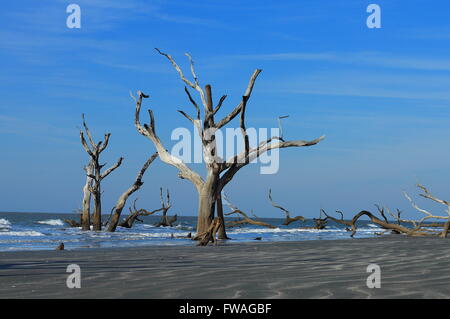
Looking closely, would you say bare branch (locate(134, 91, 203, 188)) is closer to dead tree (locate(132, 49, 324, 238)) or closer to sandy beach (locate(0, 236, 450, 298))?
dead tree (locate(132, 49, 324, 238))

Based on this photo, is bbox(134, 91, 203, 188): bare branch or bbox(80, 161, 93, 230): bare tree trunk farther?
bbox(80, 161, 93, 230): bare tree trunk

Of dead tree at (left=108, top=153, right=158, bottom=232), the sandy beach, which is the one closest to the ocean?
dead tree at (left=108, top=153, right=158, bottom=232)

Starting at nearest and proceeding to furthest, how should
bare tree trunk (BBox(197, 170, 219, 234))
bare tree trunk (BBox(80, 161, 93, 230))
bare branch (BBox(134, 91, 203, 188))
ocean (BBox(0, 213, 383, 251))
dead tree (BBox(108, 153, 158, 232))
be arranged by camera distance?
ocean (BBox(0, 213, 383, 251))
bare tree trunk (BBox(197, 170, 219, 234))
bare branch (BBox(134, 91, 203, 188))
dead tree (BBox(108, 153, 158, 232))
bare tree trunk (BBox(80, 161, 93, 230))

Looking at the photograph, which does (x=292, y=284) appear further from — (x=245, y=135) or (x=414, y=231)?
(x=414, y=231)

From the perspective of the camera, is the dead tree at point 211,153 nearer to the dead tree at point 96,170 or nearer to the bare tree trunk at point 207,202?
the bare tree trunk at point 207,202

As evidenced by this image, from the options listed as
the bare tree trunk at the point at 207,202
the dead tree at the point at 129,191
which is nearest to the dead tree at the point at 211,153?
the bare tree trunk at the point at 207,202

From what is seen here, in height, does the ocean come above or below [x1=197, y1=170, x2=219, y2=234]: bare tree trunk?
below

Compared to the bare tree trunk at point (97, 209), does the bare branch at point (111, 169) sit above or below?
above

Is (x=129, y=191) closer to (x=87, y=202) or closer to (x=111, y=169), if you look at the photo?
(x=111, y=169)

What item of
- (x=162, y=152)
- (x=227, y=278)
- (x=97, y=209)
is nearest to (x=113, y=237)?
(x=162, y=152)

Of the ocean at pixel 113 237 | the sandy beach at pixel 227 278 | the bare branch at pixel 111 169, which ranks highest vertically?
the bare branch at pixel 111 169

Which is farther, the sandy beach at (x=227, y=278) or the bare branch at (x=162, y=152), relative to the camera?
the bare branch at (x=162, y=152)

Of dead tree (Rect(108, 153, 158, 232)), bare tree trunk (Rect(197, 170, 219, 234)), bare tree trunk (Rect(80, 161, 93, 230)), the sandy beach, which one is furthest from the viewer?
bare tree trunk (Rect(80, 161, 93, 230))

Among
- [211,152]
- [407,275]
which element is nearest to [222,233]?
[211,152]
